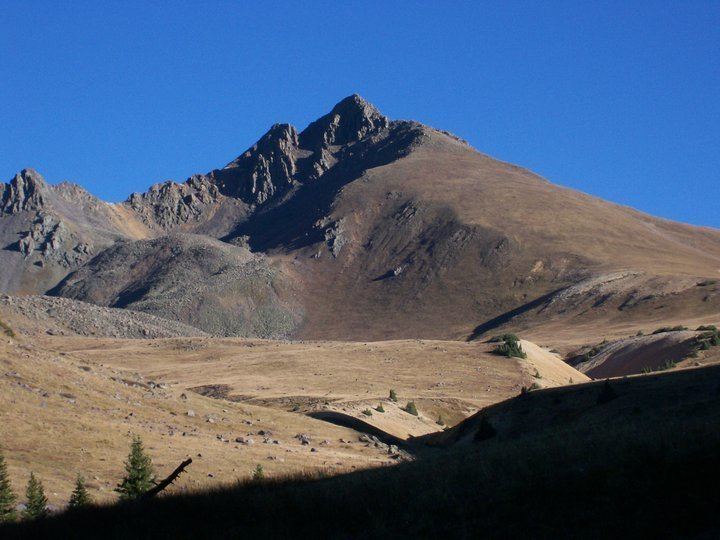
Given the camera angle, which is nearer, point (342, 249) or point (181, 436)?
point (181, 436)

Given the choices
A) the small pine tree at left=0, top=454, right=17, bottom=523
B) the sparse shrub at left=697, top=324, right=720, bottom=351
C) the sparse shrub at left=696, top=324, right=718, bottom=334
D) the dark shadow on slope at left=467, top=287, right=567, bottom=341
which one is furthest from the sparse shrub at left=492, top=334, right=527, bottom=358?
the dark shadow on slope at left=467, top=287, right=567, bottom=341

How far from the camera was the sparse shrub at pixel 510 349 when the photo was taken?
221ft

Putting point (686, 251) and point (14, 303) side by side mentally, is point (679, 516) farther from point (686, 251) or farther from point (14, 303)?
point (686, 251)

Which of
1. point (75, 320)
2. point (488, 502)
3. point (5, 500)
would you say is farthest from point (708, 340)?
point (75, 320)

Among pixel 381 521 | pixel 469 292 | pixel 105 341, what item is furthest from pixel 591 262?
pixel 381 521

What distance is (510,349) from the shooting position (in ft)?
223

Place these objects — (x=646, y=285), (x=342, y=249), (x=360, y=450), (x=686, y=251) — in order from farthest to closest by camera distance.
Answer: (x=342, y=249) → (x=686, y=251) → (x=646, y=285) → (x=360, y=450)

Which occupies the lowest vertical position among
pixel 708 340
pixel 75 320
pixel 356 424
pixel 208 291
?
pixel 356 424

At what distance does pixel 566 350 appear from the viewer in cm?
9144

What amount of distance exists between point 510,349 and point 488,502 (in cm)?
5835

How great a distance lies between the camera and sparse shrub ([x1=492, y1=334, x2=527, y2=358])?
221ft

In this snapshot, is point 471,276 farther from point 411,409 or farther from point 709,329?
point 411,409

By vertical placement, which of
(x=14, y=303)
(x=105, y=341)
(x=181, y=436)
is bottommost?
(x=181, y=436)

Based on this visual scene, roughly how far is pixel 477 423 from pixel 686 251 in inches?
6160
